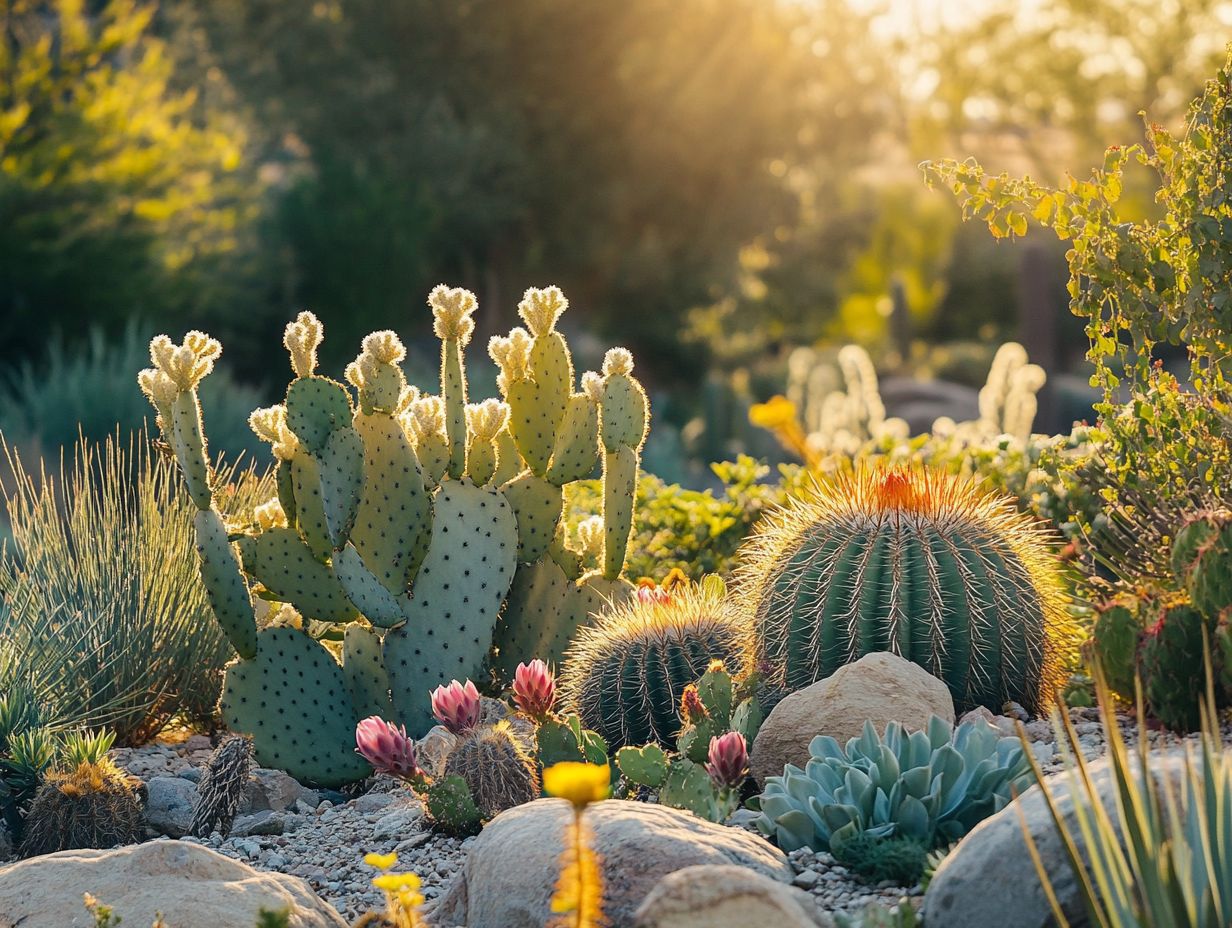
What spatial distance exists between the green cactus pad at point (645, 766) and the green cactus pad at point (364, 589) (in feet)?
4.32

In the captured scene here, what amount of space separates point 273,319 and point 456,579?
49.6 feet

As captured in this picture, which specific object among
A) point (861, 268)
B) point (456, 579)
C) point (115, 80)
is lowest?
point (861, 268)

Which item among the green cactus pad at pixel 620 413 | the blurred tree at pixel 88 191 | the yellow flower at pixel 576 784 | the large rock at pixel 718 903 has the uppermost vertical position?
the blurred tree at pixel 88 191

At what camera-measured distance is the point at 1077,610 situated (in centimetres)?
570

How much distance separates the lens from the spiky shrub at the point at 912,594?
4.61m

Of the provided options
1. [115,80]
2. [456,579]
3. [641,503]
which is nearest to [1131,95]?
[115,80]

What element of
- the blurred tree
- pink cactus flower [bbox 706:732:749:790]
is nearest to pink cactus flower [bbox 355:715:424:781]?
pink cactus flower [bbox 706:732:749:790]

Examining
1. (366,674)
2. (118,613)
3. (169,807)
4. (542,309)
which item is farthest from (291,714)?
(542,309)

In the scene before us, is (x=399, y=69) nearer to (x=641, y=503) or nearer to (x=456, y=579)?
(x=641, y=503)

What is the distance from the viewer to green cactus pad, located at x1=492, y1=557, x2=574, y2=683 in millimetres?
5605

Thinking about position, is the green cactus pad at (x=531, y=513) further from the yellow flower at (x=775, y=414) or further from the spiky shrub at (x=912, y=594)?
the yellow flower at (x=775, y=414)

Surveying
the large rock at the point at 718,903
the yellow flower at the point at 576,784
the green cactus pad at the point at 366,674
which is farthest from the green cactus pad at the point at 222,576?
the yellow flower at the point at 576,784

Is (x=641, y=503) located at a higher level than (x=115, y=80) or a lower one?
lower

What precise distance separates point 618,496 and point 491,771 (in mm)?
1564
